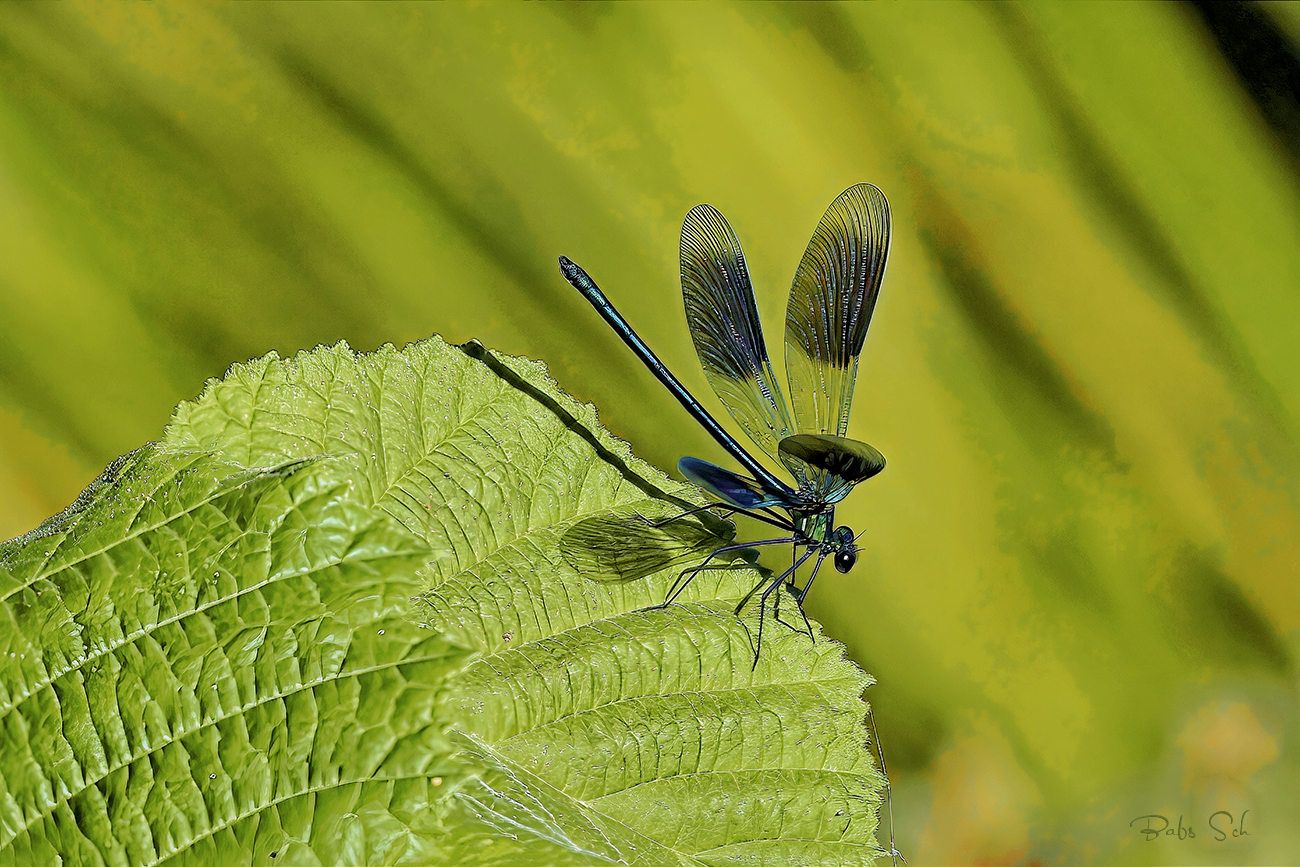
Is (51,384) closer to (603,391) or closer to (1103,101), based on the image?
(603,391)

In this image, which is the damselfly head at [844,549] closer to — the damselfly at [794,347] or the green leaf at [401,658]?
the damselfly at [794,347]

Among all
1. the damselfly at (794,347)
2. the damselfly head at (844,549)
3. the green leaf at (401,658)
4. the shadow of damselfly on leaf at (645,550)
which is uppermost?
the damselfly at (794,347)

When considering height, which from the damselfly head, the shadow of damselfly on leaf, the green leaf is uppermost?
the damselfly head

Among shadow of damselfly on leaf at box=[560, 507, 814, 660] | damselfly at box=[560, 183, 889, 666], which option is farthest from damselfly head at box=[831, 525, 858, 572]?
shadow of damselfly on leaf at box=[560, 507, 814, 660]

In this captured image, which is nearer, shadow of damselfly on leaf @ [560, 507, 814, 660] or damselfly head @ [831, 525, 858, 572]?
shadow of damselfly on leaf @ [560, 507, 814, 660]

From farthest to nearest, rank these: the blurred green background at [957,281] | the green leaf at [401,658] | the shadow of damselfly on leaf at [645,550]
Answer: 1. the blurred green background at [957,281]
2. the shadow of damselfly on leaf at [645,550]
3. the green leaf at [401,658]

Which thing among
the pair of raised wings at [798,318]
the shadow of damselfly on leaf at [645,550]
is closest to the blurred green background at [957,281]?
the pair of raised wings at [798,318]

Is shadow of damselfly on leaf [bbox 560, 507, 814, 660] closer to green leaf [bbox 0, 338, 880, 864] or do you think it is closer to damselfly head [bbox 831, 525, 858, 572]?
green leaf [bbox 0, 338, 880, 864]
